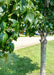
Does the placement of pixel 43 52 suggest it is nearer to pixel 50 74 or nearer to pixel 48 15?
pixel 48 15

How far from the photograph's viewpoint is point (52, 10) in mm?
3305

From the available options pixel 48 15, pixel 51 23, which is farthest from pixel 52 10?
pixel 51 23

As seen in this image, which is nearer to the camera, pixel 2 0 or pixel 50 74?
pixel 2 0

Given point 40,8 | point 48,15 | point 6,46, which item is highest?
point 40,8

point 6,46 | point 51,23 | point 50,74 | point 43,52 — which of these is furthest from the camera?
point 50,74

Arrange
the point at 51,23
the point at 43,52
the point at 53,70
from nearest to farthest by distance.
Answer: the point at 51,23 < the point at 43,52 < the point at 53,70

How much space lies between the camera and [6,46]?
49.6 inches

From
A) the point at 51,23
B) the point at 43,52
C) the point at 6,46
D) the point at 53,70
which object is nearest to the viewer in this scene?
the point at 6,46

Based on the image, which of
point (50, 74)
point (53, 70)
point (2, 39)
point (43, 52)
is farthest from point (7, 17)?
point (53, 70)

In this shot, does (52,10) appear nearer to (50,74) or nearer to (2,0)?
(2,0)

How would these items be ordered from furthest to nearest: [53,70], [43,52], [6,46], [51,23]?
[53,70], [43,52], [51,23], [6,46]

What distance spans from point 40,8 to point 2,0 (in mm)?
2452

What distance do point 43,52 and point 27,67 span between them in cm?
251

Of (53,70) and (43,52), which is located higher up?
(43,52)
